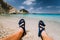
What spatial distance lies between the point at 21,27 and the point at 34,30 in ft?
0.66

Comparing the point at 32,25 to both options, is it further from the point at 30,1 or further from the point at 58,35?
the point at 30,1

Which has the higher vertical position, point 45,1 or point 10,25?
point 45,1

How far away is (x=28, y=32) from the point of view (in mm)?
1619

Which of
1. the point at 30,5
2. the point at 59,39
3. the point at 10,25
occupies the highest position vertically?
the point at 30,5

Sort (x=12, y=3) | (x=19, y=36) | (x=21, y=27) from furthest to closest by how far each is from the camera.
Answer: (x=12, y=3), (x=21, y=27), (x=19, y=36)

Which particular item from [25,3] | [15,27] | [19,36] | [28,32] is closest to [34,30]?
[28,32]

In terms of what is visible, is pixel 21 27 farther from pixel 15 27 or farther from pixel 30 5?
pixel 30 5

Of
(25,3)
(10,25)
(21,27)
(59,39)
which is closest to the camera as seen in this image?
(59,39)

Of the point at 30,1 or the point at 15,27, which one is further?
the point at 30,1

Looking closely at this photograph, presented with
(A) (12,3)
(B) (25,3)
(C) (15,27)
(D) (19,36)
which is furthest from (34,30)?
(A) (12,3)

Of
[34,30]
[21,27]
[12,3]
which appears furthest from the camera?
[12,3]

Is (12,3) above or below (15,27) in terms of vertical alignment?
above

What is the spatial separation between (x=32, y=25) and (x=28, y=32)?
0.25 metres

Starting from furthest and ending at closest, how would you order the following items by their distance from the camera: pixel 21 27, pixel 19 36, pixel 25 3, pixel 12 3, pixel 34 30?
pixel 12 3 < pixel 25 3 < pixel 34 30 < pixel 21 27 < pixel 19 36
